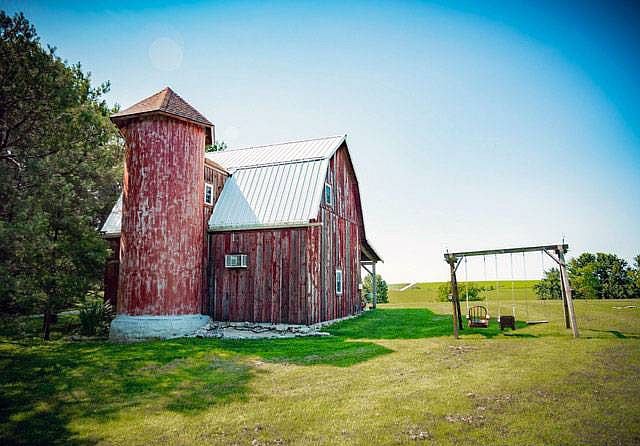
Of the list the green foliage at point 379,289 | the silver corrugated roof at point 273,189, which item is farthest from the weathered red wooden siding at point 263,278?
the green foliage at point 379,289

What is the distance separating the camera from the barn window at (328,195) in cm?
1765

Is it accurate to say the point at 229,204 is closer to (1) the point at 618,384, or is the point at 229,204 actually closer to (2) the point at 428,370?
(2) the point at 428,370

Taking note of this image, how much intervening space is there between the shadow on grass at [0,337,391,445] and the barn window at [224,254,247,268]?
384cm

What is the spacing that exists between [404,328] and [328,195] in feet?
21.2

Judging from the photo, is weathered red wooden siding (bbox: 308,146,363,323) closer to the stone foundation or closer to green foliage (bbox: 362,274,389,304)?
the stone foundation

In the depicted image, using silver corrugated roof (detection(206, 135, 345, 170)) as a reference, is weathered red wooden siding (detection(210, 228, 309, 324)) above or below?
below

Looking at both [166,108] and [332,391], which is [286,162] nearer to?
[166,108]

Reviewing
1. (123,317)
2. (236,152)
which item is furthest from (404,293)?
(123,317)

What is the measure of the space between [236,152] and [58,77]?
9803 mm

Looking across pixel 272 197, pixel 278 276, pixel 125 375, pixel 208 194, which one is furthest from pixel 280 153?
pixel 125 375

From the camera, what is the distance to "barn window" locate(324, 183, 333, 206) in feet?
57.9

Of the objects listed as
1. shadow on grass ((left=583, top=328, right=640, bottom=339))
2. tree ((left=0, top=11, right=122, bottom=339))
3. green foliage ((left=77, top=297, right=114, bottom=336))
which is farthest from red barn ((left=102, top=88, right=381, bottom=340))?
shadow on grass ((left=583, top=328, right=640, bottom=339))

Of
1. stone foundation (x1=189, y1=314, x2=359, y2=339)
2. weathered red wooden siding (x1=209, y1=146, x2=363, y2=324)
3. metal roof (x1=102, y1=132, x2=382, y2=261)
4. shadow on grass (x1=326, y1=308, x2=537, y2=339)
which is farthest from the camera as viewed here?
metal roof (x1=102, y1=132, x2=382, y2=261)

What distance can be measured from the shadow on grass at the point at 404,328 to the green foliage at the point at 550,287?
81.6 ft
